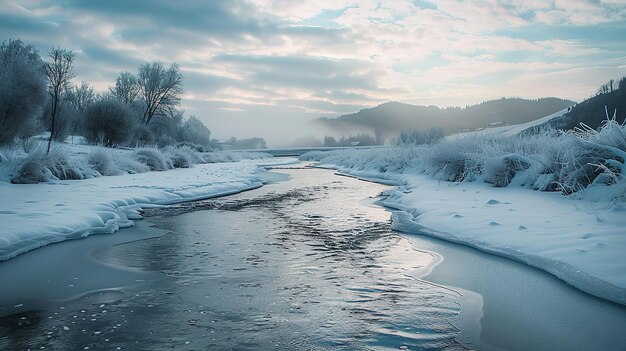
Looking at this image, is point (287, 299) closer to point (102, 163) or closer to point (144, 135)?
point (102, 163)

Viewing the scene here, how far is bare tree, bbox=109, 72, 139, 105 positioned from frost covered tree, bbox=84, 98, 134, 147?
16.6 metres

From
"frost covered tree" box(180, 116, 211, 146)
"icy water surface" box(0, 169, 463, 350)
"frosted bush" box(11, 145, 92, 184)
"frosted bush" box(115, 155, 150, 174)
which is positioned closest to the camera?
"icy water surface" box(0, 169, 463, 350)

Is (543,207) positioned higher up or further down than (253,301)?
higher up

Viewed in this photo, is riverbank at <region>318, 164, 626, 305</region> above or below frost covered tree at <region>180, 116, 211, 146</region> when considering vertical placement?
below

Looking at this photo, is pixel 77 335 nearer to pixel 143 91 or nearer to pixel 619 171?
pixel 619 171

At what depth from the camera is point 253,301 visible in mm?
3285

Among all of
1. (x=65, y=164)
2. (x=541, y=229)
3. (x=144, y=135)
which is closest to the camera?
(x=541, y=229)

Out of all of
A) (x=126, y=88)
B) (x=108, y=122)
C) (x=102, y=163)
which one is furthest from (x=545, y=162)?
(x=126, y=88)

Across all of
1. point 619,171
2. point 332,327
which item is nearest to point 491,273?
point 332,327

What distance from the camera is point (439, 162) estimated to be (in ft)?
47.4

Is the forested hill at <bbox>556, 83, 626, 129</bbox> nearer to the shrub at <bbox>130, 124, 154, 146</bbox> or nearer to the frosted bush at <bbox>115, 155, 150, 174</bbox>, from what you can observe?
the shrub at <bbox>130, 124, 154, 146</bbox>

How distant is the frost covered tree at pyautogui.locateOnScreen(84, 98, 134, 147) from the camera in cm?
3519

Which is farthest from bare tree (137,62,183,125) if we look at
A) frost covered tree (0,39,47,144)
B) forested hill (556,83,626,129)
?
forested hill (556,83,626,129)

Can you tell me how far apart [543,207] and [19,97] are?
22.7 metres
